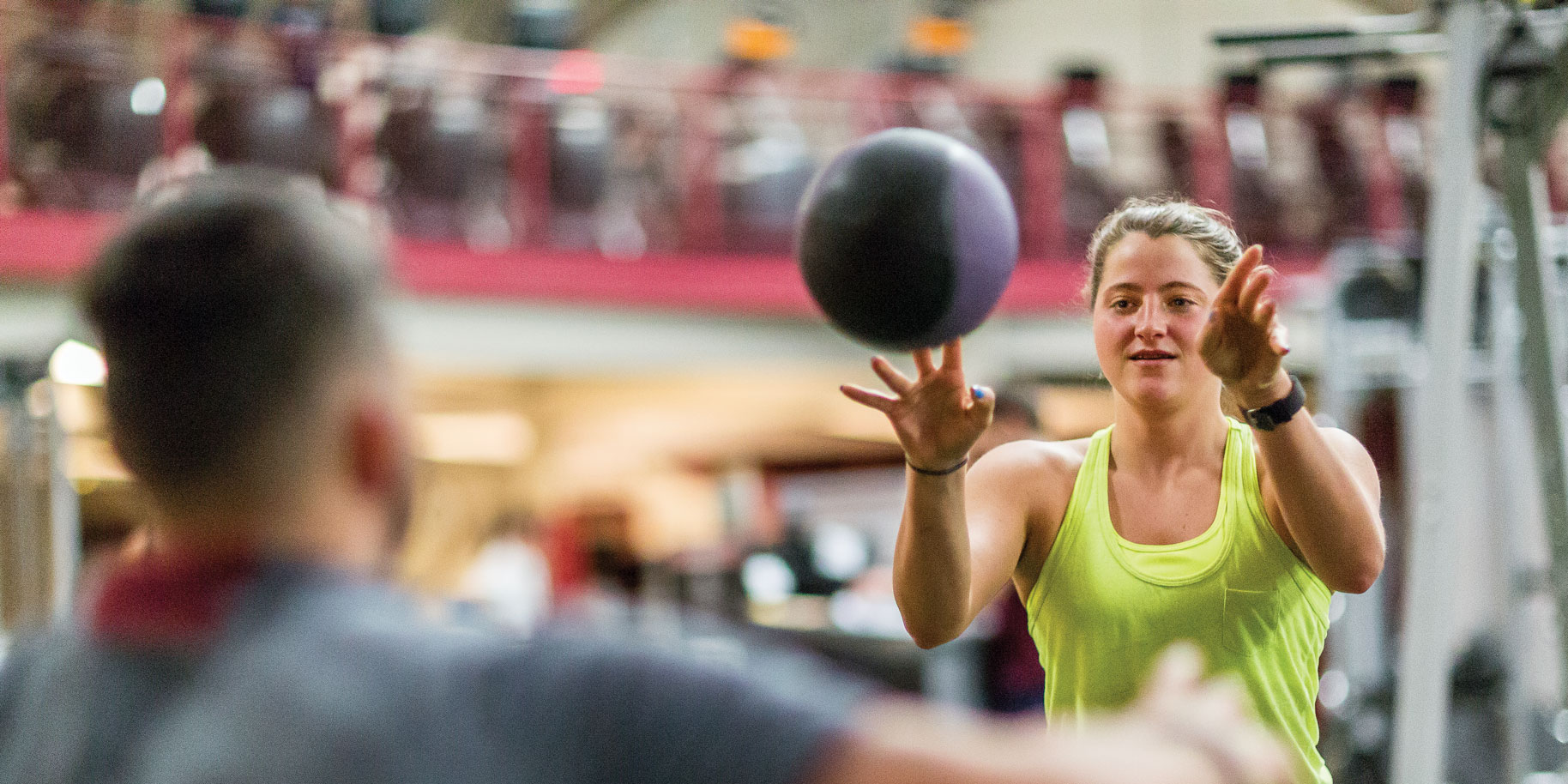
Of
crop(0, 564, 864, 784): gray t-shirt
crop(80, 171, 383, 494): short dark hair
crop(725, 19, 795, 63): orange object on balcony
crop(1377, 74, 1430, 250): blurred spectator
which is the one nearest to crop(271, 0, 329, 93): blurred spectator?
crop(725, 19, 795, 63): orange object on balcony

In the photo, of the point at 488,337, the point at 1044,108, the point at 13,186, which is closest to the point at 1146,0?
the point at 1044,108

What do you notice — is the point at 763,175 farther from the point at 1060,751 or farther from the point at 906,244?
the point at 1060,751

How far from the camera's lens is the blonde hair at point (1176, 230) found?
172 centimetres

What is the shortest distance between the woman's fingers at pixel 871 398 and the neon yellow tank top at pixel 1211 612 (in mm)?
323

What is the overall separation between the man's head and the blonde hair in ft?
3.77

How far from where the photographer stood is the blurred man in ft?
2.45

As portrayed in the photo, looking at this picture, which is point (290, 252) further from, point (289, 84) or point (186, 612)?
point (289, 84)

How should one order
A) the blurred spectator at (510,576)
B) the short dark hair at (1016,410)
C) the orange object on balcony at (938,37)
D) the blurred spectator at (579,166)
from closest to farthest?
the short dark hair at (1016,410) < the blurred spectator at (510,576) < the blurred spectator at (579,166) < the orange object on balcony at (938,37)

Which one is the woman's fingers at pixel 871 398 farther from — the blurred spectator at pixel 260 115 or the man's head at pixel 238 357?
the blurred spectator at pixel 260 115

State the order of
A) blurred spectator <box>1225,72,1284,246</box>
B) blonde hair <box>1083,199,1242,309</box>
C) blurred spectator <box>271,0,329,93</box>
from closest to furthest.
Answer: blonde hair <box>1083,199,1242,309</box> → blurred spectator <box>271,0,329,93</box> → blurred spectator <box>1225,72,1284,246</box>

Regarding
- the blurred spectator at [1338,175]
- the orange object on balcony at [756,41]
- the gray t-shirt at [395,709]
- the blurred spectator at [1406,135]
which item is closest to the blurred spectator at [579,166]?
the orange object on balcony at [756,41]

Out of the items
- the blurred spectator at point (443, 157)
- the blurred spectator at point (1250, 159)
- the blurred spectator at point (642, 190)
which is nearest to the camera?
the blurred spectator at point (443, 157)

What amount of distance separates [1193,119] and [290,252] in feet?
36.7

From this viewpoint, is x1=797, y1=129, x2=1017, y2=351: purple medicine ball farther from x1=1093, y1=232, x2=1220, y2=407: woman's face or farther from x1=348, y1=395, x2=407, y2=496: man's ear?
x1=348, y1=395, x2=407, y2=496: man's ear
